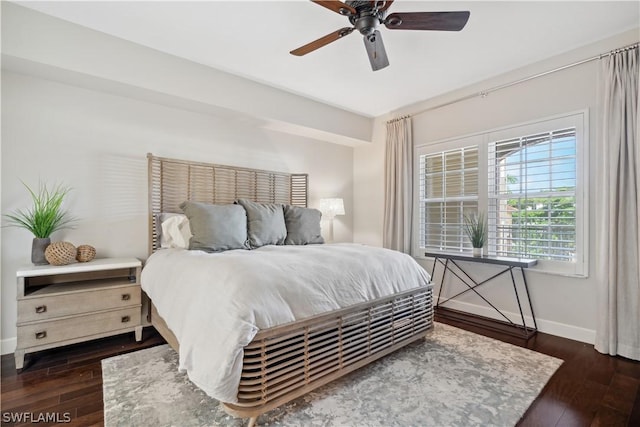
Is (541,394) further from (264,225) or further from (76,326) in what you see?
(76,326)

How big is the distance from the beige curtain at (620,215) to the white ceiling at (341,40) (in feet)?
1.66

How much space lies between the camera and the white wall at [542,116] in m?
2.64

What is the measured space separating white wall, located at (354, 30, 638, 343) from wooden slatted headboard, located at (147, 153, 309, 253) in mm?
1866

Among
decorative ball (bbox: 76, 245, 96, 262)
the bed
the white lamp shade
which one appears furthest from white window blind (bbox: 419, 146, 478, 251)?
decorative ball (bbox: 76, 245, 96, 262)

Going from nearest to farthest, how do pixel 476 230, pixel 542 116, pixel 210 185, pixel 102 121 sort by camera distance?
pixel 102 121 → pixel 542 116 → pixel 476 230 → pixel 210 185

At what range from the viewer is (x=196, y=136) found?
11.0 feet

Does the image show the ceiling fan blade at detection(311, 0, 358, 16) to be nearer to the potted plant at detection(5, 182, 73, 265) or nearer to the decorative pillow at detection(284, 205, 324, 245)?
the decorative pillow at detection(284, 205, 324, 245)

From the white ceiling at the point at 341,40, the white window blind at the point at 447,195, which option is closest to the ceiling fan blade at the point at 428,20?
the white ceiling at the point at 341,40

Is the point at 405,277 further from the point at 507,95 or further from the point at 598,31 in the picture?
the point at 598,31

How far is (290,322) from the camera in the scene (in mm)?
1633

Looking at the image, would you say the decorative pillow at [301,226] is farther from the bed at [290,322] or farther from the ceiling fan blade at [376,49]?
the ceiling fan blade at [376,49]

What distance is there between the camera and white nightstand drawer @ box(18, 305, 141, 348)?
6.92 feet

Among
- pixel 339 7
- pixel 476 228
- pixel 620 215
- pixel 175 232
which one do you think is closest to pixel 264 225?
pixel 175 232

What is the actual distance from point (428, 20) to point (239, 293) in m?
1.95
